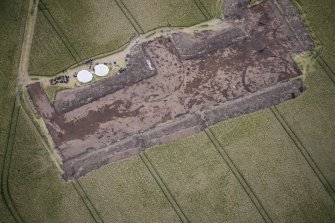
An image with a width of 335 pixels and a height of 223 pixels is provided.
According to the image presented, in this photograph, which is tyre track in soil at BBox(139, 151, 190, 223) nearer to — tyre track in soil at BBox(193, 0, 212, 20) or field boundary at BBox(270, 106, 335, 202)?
field boundary at BBox(270, 106, 335, 202)

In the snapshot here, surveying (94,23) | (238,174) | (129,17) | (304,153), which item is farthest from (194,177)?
(94,23)

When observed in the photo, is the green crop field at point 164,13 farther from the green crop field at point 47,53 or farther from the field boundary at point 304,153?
the field boundary at point 304,153

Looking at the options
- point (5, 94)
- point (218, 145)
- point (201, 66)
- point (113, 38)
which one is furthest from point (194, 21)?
point (5, 94)

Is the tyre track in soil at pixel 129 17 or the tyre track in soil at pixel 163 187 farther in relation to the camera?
the tyre track in soil at pixel 129 17

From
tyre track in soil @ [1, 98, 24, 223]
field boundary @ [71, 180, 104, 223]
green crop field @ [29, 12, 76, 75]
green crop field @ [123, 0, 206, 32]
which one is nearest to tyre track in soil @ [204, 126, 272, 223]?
green crop field @ [123, 0, 206, 32]

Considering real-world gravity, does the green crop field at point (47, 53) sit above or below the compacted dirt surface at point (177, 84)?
above

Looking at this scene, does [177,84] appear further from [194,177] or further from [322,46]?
[322,46]

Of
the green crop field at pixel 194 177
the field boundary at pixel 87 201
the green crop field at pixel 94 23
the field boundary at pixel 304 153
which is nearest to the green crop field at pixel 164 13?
the green crop field at pixel 94 23
